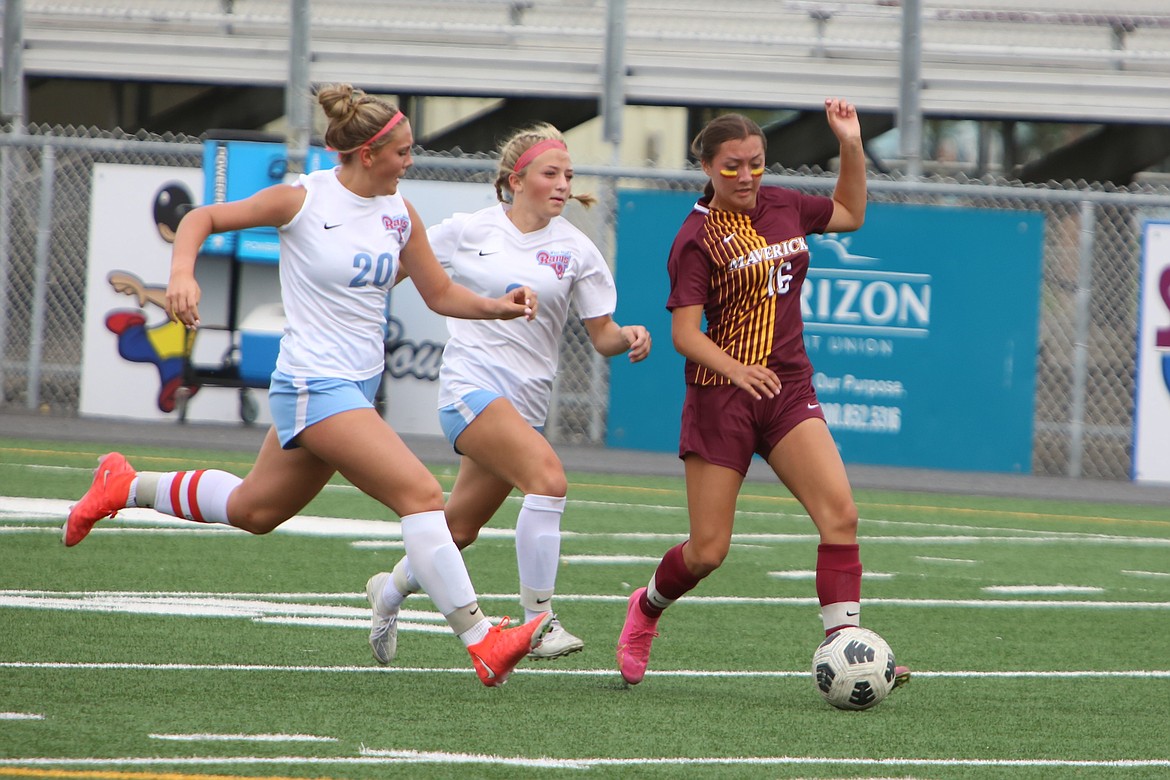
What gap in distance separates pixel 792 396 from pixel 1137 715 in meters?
1.55

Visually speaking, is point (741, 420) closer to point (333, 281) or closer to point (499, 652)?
point (499, 652)

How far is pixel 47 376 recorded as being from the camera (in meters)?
15.9

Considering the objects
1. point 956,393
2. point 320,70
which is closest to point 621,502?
point 956,393

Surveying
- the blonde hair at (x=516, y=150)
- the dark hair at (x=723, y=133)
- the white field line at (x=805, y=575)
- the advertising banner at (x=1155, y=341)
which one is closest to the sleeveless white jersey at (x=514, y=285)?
the blonde hair at (x=516, y=150)

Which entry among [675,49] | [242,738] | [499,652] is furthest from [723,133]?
[675,49]

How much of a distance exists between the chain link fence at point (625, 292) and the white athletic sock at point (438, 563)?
908cm

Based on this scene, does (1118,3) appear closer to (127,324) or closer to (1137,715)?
(127,324)

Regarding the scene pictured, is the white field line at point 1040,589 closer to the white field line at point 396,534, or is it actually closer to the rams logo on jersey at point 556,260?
the white field line at point 396,534

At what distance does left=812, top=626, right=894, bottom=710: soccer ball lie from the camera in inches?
221

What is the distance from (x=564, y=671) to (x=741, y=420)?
118cm

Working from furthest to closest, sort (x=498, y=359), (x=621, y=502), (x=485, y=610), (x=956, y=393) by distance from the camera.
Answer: (x=956, y=393) < (x=621, y=502) < (x=485, y=610) < (x=498, y=359)

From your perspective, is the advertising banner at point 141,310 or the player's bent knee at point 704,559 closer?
the player's bent knee at point 704,559

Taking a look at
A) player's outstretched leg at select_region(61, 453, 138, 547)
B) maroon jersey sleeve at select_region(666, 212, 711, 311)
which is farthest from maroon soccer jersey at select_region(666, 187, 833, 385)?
player's outstretched leg at select_region(61, 453, 138, 547)

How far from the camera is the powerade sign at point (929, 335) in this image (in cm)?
1427
